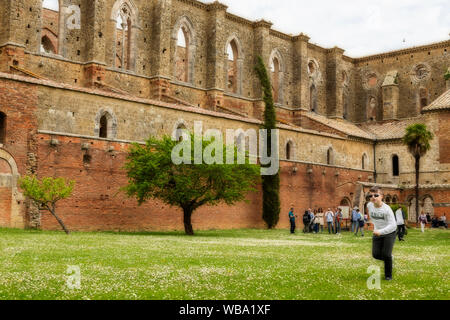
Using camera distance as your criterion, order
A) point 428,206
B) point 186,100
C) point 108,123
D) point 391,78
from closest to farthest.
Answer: point 108,123
point 186,100
point 428,206
point 391,78

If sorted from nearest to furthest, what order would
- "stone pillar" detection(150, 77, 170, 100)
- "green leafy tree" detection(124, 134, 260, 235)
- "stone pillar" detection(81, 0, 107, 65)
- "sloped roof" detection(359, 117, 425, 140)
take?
"green leafy tree" detection(124, 134, 260, 235), "stone pillar" detection(81, 0, 107, 65), "stone pillar" detection(150, 77, 170, 100), "sloped roof" detection(359, 117, 425, 140)

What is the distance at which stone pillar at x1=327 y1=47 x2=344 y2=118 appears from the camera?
4853 centimetres

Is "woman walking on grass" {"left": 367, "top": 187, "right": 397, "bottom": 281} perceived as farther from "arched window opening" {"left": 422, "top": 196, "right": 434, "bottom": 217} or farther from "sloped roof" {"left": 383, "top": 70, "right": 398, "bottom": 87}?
"sloped roof" {"left": 383, "top": 70, "right": 398, "bottom": 87}

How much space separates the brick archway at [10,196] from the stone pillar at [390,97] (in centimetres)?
3419

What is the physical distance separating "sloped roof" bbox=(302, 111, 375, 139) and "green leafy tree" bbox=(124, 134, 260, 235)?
740 inches

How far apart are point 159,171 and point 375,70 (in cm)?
3404

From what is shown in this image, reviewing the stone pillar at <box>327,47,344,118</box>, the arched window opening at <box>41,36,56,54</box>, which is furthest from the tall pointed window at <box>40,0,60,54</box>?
the stone pillar at <box>327,47,344,118</box>

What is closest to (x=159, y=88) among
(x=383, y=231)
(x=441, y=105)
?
(x=441, y=105)

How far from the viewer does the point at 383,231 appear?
9078 millimetres

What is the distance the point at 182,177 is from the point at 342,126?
24.5 metres

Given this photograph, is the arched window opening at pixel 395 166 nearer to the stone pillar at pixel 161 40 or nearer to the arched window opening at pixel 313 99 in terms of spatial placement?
the arched window opening at pixel 313 99

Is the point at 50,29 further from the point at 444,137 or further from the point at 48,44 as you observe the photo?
the point at 444,137

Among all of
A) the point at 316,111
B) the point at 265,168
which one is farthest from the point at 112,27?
the point at 316,111

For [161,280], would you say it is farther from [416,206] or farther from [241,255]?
[416,206]
